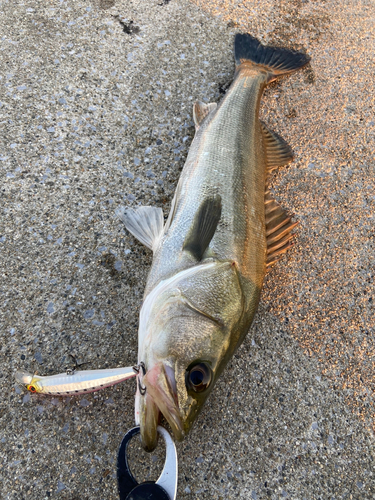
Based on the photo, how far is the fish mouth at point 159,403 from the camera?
5.33 ft

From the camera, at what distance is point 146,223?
2.48 metres

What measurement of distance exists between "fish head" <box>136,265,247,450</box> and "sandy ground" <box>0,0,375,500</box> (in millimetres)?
492

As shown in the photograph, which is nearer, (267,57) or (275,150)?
(275,150)

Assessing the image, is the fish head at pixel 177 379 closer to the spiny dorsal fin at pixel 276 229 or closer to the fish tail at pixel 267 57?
the spiny dorsal fin at pixel 276 229

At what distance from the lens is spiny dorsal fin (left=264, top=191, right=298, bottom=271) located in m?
2.40

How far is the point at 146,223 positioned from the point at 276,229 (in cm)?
94

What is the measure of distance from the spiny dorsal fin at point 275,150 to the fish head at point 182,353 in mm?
1328

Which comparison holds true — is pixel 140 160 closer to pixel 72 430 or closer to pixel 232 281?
pixel 232 281

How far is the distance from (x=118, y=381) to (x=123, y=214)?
1212mm

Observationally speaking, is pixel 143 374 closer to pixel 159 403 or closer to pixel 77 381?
pixel 159 403

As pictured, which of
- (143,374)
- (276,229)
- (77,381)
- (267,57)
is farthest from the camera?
(267,57)

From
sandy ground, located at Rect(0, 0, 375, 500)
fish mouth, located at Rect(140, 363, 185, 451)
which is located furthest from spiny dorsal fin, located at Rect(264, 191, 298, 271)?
fish mouth, located at Rect(140, 363, 185, 451)

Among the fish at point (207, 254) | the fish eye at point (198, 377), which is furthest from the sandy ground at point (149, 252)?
the fish eye at point (198, 377)

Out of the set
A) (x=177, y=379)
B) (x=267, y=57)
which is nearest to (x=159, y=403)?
(x=177, y=379)
